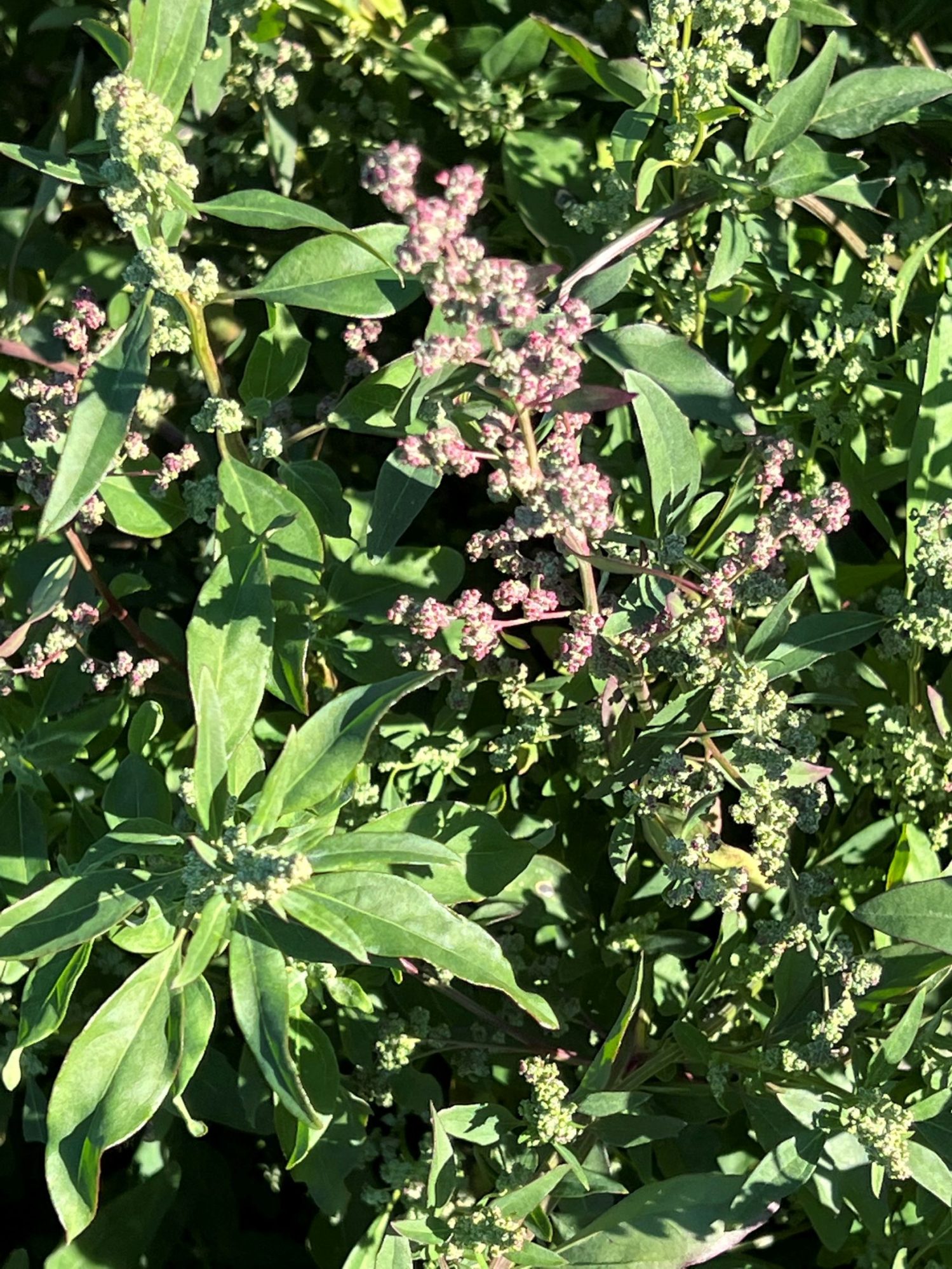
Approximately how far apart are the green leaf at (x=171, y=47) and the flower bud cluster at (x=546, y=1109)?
57.0 inches

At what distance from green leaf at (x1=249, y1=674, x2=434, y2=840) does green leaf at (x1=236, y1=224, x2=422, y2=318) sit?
571 mm

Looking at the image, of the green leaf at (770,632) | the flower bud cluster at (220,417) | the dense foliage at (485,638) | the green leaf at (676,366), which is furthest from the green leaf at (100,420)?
the green leaf at (770,632)

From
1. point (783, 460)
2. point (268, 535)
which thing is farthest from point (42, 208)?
point (783, 460)

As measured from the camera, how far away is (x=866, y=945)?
233 centimetres

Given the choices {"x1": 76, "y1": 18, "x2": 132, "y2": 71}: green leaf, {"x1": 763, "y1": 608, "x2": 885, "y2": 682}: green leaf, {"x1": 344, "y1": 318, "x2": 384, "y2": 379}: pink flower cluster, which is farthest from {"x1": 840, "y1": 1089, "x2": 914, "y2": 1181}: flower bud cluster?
{"x1": 76, "y1": 18, "x2": 132, "y2": 71}: green leaf

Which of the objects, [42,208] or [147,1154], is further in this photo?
[147,1154]

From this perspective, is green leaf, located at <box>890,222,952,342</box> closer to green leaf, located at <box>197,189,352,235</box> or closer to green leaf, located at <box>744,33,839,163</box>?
green leaf, located at <box>744,33,839,163</box>

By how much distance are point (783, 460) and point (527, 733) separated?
0.53 meters

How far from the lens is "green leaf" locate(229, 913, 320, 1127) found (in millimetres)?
1553

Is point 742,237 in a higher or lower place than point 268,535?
higher

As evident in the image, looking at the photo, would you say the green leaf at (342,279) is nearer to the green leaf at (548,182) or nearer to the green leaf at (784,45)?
the green leaf at (548,182)

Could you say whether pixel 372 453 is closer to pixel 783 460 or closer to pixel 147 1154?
pixel 783 460

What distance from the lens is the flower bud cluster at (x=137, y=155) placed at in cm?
168

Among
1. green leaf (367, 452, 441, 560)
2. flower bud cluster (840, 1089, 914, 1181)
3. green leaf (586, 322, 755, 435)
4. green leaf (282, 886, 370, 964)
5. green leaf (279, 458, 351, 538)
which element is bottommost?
flower bud cluster (840, 1089, 914, 1181)
